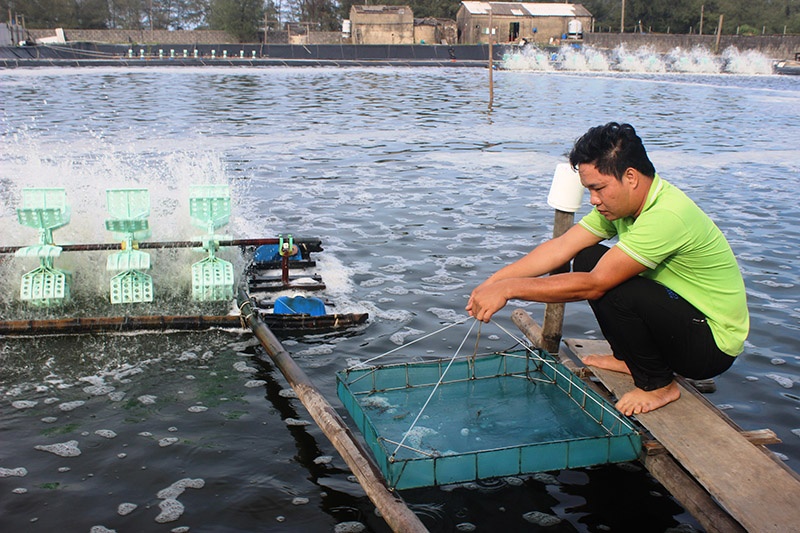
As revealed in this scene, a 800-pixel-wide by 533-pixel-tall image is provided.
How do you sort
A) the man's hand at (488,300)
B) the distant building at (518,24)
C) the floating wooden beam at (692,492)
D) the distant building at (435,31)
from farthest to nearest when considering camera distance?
the distant building at (518,24) → the distant building at (435,31) → the man's hand at (488,300) → the floating wooden beam at (692,492)

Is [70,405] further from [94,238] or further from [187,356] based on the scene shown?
[94,238]

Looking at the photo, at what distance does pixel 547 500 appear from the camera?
4.12 meters

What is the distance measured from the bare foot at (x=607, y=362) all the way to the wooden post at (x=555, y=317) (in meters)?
0.62

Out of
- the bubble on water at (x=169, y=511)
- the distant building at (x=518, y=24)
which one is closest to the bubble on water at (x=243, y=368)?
the bubble on water at (x=169, y=511)

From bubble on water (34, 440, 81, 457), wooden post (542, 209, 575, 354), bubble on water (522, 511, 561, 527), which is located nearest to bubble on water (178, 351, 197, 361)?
bubble on water (34, 440, 81, 457)

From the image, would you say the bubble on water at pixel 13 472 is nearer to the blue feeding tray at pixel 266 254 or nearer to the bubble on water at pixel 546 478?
the bubble on water at pixel 546 478

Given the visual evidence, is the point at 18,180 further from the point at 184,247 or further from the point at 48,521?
the point at 48,521

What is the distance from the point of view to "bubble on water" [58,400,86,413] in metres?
4.97

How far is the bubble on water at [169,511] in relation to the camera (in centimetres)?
389

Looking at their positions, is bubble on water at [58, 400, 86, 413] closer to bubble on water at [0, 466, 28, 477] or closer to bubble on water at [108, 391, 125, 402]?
bubble on water at [108, 391, 125, 402]

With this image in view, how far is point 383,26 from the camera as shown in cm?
6481

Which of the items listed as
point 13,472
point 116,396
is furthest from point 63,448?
point 116,396

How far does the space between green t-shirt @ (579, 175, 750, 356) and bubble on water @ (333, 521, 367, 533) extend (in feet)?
6.58

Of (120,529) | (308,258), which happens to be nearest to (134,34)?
(308,258)
